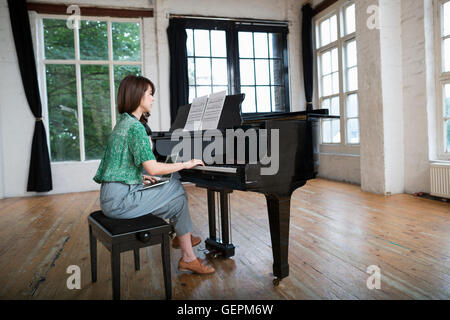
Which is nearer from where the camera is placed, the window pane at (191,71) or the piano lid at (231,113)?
the piano lid at (231,113)

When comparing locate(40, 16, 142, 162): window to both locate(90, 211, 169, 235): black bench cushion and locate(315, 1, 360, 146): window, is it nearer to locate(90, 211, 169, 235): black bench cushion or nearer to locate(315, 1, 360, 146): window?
locate(315, 1, 360, 146): window

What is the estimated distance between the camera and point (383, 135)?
463 cm

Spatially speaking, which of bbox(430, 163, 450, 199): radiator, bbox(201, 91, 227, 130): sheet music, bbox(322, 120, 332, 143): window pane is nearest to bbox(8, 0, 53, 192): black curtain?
bbox(201, 91, 227, 130): sheet music

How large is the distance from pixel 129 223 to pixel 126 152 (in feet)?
1.33

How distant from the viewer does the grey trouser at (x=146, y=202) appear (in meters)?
1.91

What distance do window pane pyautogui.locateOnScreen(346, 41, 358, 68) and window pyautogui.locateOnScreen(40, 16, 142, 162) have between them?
382 centimetres

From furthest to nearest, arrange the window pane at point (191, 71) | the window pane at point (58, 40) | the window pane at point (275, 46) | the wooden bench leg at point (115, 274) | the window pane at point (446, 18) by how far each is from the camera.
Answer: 1. the window pane at point (275, 46)
2. the window pane at point (191, 71)
3. the window pane at point (58, 40)
4. the window pane at point (446, 18)
5. the wooden bench leg at point (115, 274)

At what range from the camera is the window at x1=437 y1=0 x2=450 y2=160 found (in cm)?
416

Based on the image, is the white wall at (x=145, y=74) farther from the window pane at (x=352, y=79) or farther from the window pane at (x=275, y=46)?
the window pane at (x=352, y=79)

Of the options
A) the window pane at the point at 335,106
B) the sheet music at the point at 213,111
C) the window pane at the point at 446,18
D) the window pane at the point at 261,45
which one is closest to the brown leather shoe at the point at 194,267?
the sheet music at the point at 213,111

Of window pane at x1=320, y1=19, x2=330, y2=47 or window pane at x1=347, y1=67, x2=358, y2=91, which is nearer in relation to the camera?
window pane at x1=347, y1=67, x2=358, y2=91

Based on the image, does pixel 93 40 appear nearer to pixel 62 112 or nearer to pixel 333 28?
pixel 62 112

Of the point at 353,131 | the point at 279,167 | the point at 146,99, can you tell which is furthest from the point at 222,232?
the point at 353,131

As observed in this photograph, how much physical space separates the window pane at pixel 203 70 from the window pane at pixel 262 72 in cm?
99
